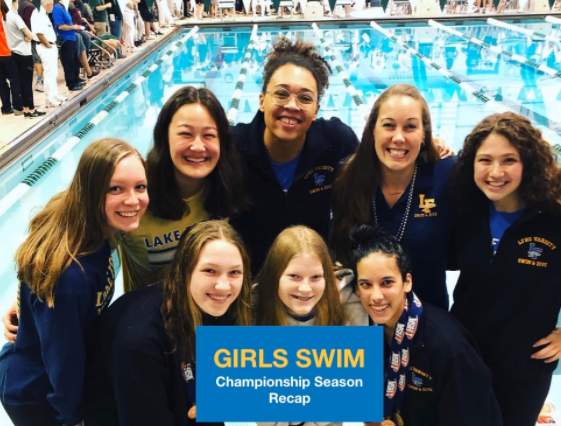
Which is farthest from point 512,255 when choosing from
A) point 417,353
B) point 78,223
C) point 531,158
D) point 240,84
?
point 240,84

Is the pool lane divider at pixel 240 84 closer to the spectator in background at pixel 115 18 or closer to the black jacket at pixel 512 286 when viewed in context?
the black jacket at pixel 512 286

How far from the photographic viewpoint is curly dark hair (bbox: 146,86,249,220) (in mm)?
1525

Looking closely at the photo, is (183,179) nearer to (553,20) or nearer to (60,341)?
(60,341)

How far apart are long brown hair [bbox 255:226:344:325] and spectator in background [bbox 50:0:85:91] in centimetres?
601

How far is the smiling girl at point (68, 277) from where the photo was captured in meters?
1.28

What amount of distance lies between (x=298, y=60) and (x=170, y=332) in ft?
3.12

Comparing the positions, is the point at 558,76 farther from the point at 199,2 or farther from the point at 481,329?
the point at 199,2

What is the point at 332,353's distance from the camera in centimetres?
78

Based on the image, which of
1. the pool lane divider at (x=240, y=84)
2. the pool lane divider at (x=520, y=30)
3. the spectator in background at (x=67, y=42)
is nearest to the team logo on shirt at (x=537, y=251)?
the pool lane divider at (x=240, y=84)

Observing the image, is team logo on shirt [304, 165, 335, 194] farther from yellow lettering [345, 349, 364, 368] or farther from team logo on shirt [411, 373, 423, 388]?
yellow lettering [345, 349, 364, 368]

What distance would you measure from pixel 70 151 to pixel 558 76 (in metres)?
6.14

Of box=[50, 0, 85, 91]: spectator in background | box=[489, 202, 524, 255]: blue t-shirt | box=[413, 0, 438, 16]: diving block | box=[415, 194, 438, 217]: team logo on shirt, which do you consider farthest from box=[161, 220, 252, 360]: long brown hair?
box=[413, 0, 438, 16]: diving block

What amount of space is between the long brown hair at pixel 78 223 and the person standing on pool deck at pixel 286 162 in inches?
20.1

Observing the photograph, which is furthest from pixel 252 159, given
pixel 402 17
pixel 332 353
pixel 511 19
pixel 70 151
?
pixel 511 19
